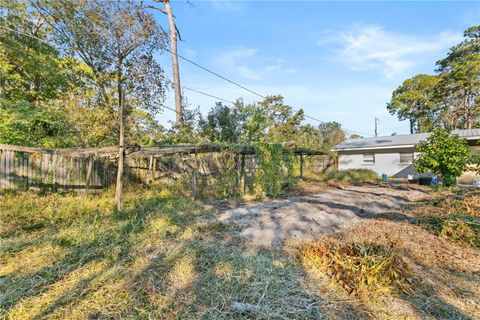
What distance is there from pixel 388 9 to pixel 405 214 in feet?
19.5

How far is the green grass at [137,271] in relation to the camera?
225 cm

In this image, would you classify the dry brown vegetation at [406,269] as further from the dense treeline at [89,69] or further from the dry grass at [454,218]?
the dense treeline at [89,69]

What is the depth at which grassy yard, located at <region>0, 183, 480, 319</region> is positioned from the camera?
7.45ft

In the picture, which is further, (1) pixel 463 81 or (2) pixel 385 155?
(1) pixel 463 81

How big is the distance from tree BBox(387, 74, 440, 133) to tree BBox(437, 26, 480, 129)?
2.86ft

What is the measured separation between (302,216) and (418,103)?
81.7 ft

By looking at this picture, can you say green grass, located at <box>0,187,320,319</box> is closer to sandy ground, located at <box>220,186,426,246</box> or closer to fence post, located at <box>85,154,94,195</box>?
sandy ground, located at <box>220,186,426,246</box>

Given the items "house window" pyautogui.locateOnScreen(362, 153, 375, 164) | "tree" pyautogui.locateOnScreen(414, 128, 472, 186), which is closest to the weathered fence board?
"tree" pyautogui.locateOnScreen(414, 128, 472, 186)

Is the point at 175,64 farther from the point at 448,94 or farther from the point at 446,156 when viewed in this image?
the point at 448,94

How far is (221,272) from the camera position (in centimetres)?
292

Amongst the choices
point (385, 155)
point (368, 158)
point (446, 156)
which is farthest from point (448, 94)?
point (446, 156)

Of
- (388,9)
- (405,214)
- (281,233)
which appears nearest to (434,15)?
(388,9)

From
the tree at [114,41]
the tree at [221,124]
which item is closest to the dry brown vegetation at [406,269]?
the tree at [221,124]

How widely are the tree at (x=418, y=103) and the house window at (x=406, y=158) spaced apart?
980cm
